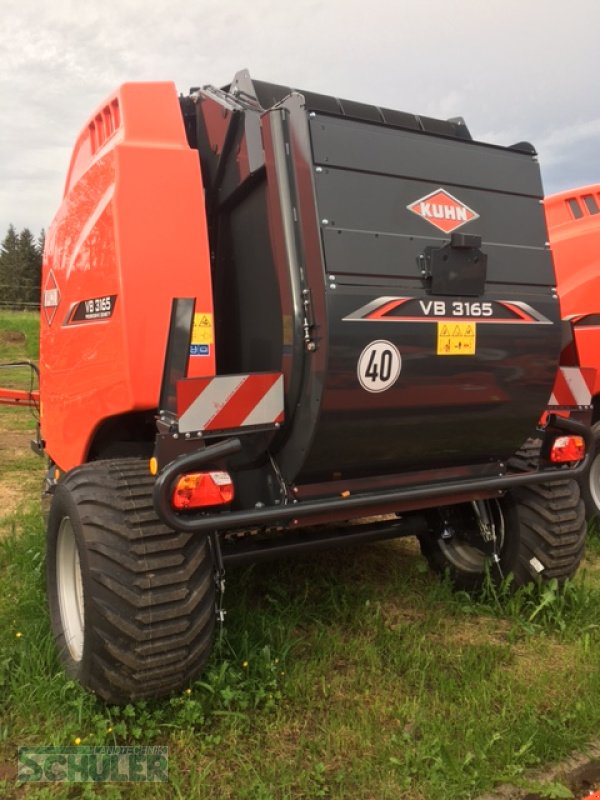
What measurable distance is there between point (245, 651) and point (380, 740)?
67 cm

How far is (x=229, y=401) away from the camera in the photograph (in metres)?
2.39

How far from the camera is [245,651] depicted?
2836 mm

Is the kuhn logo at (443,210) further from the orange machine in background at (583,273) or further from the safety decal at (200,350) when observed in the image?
the orange machine in background at (583,273)

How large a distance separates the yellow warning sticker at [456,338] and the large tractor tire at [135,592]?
44.0 inches

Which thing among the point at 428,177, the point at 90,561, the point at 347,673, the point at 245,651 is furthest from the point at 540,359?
the point at 90,561

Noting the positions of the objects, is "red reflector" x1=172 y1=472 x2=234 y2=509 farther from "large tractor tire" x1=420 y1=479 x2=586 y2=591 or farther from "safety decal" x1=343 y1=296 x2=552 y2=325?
"large tractor tire" x1=420 y1=479 x2=586 y2=591

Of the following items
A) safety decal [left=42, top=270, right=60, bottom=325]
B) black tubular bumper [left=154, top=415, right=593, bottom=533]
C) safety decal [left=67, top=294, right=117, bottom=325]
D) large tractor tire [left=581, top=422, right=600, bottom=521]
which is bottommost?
large tractor tire [left=581, top=422, right=600, bottom=521]

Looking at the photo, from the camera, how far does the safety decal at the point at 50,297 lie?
3.42 metres

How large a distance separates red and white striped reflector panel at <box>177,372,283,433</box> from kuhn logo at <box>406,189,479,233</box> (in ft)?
2.64

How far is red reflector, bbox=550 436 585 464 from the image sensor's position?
3.02 meters

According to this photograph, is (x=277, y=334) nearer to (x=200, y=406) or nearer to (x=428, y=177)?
(x=200, y=406)

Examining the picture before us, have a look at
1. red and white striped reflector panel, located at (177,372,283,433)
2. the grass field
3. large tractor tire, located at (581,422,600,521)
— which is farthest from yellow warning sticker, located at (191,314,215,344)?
large tractor tire, located at (581,422,600,521)

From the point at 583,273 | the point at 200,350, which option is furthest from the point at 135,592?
the point at 583,273

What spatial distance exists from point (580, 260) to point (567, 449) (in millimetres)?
2345
